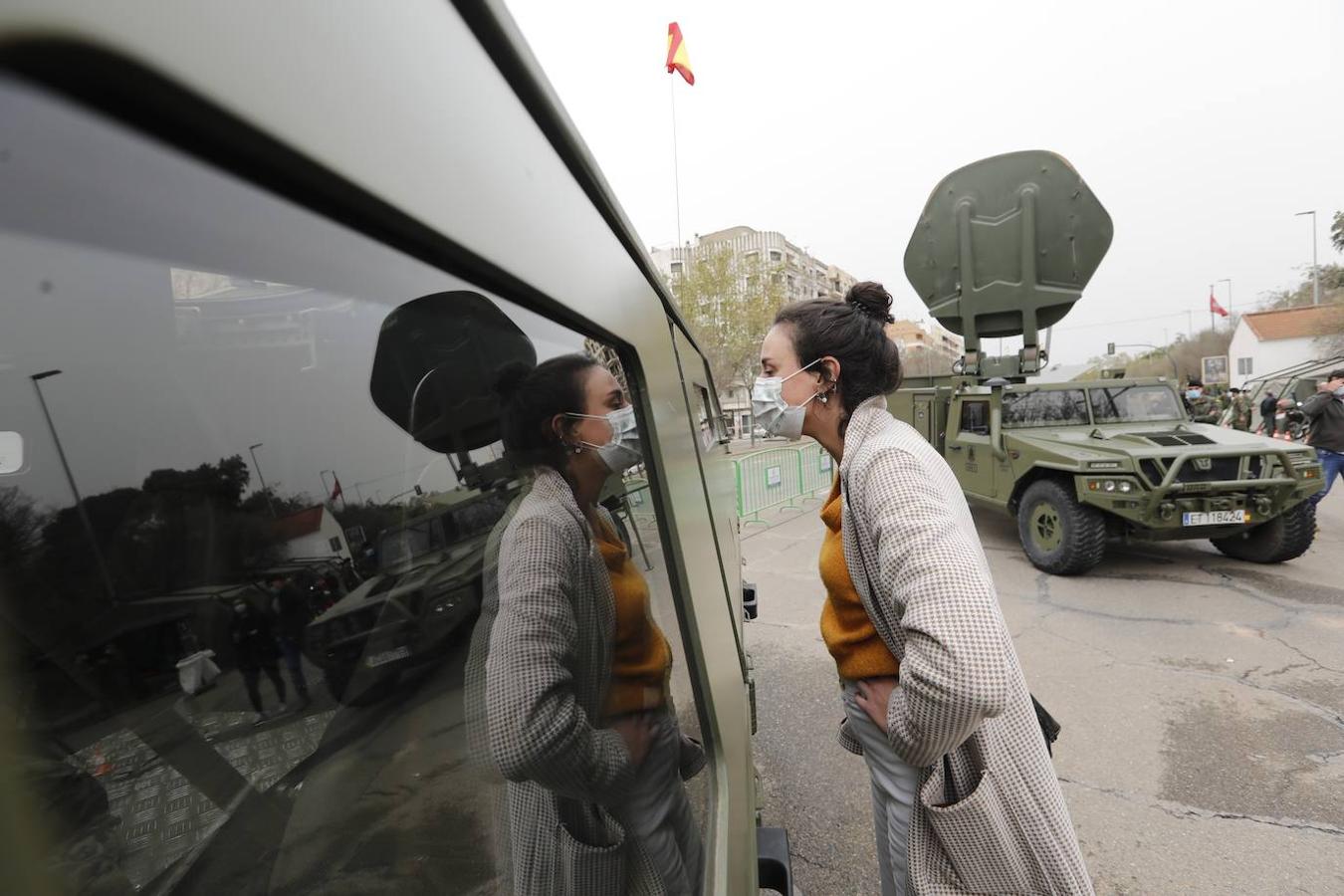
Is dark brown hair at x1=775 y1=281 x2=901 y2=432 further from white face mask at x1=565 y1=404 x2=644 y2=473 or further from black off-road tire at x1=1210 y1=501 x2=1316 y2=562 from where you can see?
black off-road tire at x1=1210 y1=501 x2=1316 y2=562

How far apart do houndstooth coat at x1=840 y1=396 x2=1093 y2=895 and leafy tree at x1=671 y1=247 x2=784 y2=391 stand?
65.8 ft

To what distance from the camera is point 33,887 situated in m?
0.25

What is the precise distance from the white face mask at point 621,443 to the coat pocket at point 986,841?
816 mm

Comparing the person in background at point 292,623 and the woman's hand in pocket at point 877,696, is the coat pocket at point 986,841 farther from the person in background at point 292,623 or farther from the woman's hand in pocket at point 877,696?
the person in background at point 292,623

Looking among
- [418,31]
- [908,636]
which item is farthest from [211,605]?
[908,636]

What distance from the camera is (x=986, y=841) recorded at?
3.53 feet

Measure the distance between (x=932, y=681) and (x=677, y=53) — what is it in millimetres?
3206

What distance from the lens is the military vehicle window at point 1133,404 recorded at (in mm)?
5910

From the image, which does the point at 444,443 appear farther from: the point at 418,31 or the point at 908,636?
the point at 908,636

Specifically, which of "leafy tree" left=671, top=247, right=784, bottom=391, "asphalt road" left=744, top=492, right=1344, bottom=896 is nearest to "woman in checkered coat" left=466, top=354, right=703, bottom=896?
"asphalt road" left=744, top=492, right=1344, bottom=896

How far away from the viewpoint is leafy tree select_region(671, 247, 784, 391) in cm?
2152

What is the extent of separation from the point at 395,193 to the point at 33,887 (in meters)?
0.38

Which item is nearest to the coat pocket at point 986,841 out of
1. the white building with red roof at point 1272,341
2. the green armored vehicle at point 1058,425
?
the green armored vehicle at point 1058,425

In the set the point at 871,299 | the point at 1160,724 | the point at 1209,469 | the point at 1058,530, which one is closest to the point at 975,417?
the point at 1058,530
